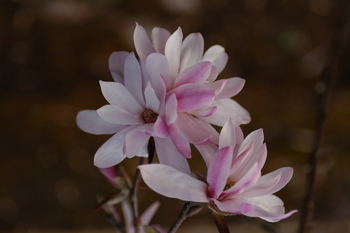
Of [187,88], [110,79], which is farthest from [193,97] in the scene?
[110,79]

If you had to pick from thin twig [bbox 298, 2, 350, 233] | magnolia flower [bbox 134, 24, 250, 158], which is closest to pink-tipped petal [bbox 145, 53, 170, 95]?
magnolia flower [bbox 134, 24, 250, 158]

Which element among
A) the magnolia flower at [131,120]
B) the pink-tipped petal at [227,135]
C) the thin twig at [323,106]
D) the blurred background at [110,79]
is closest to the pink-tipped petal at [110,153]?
the magnolia flower at [131,120]

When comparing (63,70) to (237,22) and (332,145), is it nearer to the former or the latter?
(237,22)

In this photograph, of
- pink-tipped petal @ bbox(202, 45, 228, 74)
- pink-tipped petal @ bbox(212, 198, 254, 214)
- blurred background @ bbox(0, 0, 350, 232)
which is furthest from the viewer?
blurred background @ bbox(0, 0, 350, 232)

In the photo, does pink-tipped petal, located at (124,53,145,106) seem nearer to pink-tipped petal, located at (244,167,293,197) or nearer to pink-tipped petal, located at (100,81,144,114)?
pink-tipped petal, located at (100,81,144,114)

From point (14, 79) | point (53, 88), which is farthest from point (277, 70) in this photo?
point (14, 79)

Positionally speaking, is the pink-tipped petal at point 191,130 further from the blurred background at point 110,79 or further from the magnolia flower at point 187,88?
the blurred background at point 110,79

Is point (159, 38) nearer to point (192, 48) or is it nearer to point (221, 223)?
point (192, 48)
